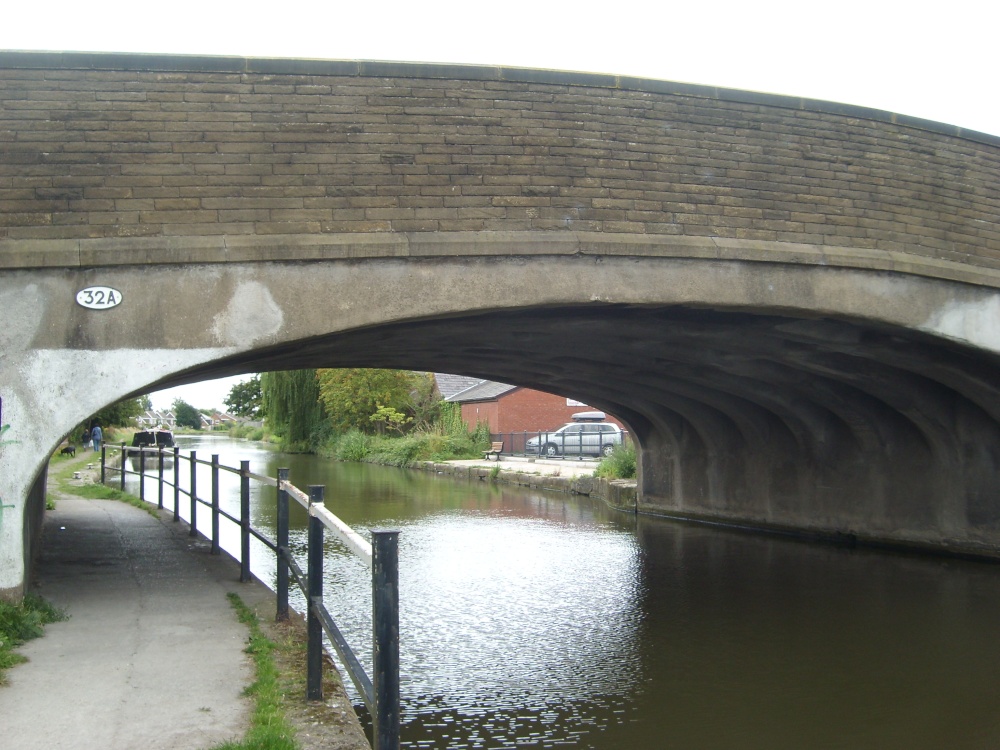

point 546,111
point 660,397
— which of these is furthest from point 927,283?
point 660,397

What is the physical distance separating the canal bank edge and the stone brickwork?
1033 cm

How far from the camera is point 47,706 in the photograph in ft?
15.5

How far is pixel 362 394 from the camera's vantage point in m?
41.0

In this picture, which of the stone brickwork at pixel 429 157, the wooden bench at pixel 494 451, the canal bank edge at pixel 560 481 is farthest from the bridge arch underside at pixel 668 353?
the wooden bench at pixel 494 451

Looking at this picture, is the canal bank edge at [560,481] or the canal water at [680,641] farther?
the canal bank edge at [560,481]

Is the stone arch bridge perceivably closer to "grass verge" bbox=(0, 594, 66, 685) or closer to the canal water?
"grass verge" bbox=(0, 594, 66, 685)

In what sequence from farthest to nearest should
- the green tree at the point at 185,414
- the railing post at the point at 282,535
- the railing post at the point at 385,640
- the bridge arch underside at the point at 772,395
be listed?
the green tree at the point at 185,414
the bridge arch underside at the point at 772,395
the railing post at the point at 282,535
the railing post at the point at 385,640

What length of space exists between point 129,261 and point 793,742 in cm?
548

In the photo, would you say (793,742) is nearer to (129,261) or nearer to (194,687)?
(194,687)

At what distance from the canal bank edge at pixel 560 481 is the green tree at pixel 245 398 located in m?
48.4

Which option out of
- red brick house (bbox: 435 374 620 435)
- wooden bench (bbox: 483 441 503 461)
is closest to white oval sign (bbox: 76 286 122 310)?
wooden bench (bbox: 483 441 503 461)

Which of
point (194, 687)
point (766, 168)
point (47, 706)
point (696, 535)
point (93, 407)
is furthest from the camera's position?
point (696, 535)

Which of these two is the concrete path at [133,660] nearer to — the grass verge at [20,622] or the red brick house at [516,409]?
the grass verge at [20,622]

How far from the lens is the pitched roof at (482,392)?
125 ft
